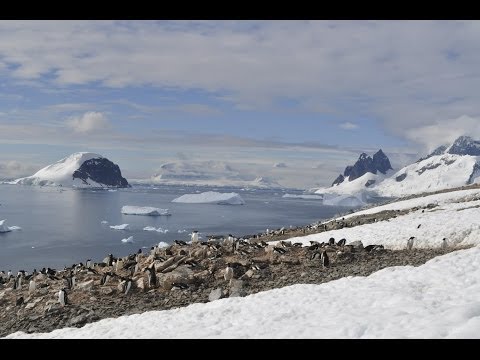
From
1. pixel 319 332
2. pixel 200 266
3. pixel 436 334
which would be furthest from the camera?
pixel 200 266

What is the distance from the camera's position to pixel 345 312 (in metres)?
11.2

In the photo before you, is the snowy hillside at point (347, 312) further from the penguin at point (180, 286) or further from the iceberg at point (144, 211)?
the iceberg at point (144, 211)

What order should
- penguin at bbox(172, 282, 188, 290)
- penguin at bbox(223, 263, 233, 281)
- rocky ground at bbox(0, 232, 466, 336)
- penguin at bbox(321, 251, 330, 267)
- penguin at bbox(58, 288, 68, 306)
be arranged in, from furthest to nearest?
1. penguin at bbox(321, 251, 330, 267)
2. penguin at bbox(223, 263, 233, 281)
3. penguin at bbox(172, 282, 188, 290)
4. penguin at bbox(58, 288, 68, 306)
5. rocky ground at bbox(0, 232, 466, 336)

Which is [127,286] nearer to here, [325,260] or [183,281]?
[183,281]

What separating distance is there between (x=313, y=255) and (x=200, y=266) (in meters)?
4.47

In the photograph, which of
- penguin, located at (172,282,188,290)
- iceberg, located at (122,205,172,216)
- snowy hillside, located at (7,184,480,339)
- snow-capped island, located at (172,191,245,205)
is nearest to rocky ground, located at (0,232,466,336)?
penguin, located at (172,282,188,290)

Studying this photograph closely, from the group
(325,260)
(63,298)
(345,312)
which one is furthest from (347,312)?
(63,298)

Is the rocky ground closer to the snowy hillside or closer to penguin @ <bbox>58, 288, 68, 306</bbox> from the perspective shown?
penguin @ <bbox>58, 288, 68, 306</bbox>

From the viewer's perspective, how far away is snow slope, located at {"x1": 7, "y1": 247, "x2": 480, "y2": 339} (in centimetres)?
967
